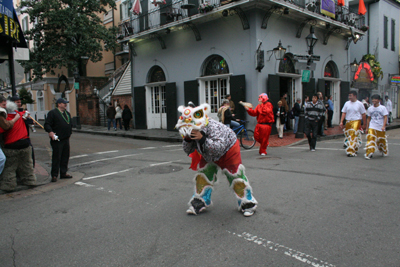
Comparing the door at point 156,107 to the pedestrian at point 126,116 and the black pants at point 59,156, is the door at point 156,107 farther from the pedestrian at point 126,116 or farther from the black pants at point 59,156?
the black pants at point 59,156

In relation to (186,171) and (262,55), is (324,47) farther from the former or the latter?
(186,171)

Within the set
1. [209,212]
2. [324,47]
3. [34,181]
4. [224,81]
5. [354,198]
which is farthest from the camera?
[324,47]

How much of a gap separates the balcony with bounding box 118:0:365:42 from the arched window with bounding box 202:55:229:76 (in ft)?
6.15

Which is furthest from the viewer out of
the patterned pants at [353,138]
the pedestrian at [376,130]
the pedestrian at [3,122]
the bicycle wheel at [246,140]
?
the bicycle wheel at [246,140]

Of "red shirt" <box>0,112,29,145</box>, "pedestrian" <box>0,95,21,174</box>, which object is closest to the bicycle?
"red shirt" <box>0,112,29,145</box>

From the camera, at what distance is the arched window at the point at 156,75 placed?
59.8 ft

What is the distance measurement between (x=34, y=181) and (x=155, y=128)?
12722 mm

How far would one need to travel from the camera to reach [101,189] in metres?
6.00

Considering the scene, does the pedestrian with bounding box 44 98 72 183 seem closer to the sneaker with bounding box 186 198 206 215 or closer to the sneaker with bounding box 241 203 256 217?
the sneaker with bounding box 186 198 206 215

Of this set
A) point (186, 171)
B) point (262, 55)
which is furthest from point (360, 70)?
point (186, 171)

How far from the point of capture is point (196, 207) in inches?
169

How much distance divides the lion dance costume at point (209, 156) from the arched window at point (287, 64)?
11807mm

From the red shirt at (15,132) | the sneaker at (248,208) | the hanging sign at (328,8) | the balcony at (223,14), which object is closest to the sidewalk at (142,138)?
the red shirt at (15,132)

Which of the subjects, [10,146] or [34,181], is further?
[34,181]
